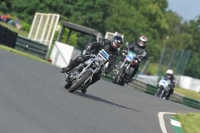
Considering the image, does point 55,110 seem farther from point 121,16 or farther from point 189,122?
point 121,16

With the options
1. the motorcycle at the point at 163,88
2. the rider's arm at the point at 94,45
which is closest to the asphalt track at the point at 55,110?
the rider's arm at the point at 94,45

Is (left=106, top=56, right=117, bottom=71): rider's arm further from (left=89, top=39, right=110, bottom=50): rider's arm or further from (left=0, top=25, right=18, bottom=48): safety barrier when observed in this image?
(left=0, top=25, right=18, bottom=48): safety barrier

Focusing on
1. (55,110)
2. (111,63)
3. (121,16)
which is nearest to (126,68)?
(111,63)

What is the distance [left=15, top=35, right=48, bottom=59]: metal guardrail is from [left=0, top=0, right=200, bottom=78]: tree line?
15.4 m

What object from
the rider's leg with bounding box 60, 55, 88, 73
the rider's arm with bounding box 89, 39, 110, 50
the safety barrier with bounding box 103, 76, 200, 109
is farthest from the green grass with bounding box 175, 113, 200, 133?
the safety barrier with bounding box 103, 76, 200, 109

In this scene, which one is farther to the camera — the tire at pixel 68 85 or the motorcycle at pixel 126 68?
the motorcycle at pixel 126 68

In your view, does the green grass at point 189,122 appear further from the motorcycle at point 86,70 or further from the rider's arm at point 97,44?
the rider's arm at point 97,44

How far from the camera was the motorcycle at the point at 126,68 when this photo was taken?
81.2ft

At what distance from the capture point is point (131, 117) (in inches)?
541

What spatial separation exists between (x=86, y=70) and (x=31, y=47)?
17835mm

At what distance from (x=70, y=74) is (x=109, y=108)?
1.20 metres

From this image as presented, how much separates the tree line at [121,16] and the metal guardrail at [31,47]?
50.5 ft

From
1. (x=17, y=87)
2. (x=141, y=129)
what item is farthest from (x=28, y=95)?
(x=141, y=129)

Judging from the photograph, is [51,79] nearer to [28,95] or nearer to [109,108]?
[109,108]
